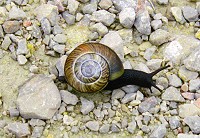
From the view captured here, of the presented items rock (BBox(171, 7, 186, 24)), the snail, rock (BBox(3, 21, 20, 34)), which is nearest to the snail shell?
the snail

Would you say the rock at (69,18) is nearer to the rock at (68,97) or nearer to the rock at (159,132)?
the rock at (68,97)

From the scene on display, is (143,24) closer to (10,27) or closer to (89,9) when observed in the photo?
(89,9)

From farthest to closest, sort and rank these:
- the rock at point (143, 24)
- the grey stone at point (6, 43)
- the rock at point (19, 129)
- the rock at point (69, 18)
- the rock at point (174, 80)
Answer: the rock at point (69, 18), the rock at point (143, 24), the grey stone at point (6, 43), the rock at point (174, 80), the rock at point (19, 129)

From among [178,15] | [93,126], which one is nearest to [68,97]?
[93,126]

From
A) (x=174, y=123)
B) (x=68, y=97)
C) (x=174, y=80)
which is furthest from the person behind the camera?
(x=174, y=80)

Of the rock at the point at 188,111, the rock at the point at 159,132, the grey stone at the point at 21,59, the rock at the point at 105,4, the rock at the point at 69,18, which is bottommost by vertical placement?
the rock at the point at 159,132

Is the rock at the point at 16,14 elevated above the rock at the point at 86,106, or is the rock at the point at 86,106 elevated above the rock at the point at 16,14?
the rock at the point at 16,14

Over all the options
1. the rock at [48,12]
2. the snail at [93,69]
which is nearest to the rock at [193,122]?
the snail at [93,69]
